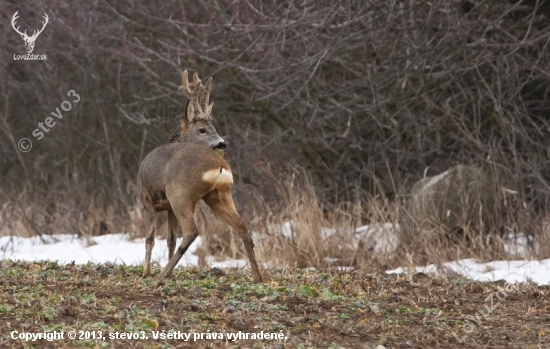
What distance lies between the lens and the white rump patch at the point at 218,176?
7.23 meters

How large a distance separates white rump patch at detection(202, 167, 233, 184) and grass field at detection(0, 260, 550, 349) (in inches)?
30.1

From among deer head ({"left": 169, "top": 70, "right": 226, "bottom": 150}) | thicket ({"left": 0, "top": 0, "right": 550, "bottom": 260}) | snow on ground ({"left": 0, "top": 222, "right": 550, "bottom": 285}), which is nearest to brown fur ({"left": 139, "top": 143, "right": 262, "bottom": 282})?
deer head ({"left": 169, "top": 70, "right": 226, "bottom": 150})

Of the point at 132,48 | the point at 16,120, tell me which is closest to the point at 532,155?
the point at 132,48

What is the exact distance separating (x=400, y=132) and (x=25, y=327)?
8.67 metres

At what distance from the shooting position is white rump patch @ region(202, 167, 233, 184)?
285 inches

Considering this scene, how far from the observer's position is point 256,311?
20.8 ft

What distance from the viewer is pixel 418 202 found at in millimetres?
11453

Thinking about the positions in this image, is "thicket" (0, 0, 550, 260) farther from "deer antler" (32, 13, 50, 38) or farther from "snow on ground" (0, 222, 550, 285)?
"snow on ground" (0, 222, 550, 285)

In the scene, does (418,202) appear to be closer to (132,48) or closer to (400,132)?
(400,132)

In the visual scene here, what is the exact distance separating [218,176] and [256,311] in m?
→ 1.33

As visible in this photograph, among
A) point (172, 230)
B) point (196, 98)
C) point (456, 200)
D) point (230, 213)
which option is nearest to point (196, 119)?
point (196, 98)

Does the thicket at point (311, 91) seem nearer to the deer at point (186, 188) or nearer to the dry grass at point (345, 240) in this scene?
the dry grass at point (345, 240)

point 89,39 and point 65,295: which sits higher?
point 89,39

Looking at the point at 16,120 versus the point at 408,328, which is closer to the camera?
the point at 408,328
